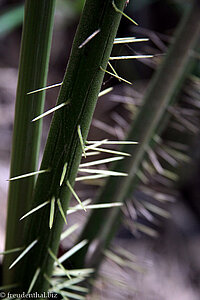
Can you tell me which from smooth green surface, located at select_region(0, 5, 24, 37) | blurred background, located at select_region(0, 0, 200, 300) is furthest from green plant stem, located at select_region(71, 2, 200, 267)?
smooth green surface, located at select_region(0, 5, 24, 37)

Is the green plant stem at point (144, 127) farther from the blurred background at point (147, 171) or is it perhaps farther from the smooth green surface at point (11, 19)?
the smooth green surface at point (11, 19)

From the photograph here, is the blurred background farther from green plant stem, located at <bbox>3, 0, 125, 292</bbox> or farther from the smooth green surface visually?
green plant stem, located at <bbox>3, 0, 125, 292</bbox>

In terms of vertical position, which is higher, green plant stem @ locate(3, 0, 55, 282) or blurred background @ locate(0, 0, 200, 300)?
green plant stem @ locate(3, 0, 55, 282)

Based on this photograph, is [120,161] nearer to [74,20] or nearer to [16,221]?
[16,221]

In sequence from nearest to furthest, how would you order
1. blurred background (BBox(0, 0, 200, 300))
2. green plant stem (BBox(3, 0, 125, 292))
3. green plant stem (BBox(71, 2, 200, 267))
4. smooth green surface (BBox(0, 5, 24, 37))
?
green plant stem (BBox(3, 0, 125, 292))
green plant stem (BBox(71, 2, 200, 267))
blurred background (BBox(0, 0, 200, 300))
smooth green surface (BBox(0, 5, 24, 37))

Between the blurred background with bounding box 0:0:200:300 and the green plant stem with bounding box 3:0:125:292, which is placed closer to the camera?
the green plant stem with bounding box 3:0:125:292
